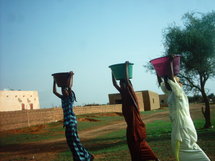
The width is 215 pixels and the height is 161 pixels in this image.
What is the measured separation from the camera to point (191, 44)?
15484mm

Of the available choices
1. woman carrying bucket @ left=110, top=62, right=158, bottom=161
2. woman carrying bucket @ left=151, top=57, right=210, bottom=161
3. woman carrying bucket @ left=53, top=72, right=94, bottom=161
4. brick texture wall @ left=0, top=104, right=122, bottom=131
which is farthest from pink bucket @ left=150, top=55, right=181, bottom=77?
brick texture wall @ left=0, top=104, right=122, bottom=131

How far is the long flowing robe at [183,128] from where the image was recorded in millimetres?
5023

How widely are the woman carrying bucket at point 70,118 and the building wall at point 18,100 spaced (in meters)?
30.8

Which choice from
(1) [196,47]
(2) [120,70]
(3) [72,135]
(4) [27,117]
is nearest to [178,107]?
(2) [120,70]

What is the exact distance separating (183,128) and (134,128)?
1.00 metres

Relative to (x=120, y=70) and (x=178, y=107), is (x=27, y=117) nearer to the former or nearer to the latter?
(x=120, y=70)

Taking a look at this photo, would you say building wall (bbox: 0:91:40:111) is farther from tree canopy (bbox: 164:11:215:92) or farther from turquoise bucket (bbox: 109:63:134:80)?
turquoise bucket (bbox: 109:63:134:80)

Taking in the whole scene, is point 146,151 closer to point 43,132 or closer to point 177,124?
point 177,124

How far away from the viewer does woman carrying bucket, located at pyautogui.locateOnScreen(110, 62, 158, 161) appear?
218 inches

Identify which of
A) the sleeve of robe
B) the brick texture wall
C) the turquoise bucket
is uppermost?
the turquoise bucket

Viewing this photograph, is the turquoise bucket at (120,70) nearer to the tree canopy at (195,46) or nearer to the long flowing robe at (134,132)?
the long flowing robe at (134,132)

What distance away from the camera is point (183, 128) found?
5164mm

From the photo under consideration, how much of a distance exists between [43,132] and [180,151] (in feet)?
62.6

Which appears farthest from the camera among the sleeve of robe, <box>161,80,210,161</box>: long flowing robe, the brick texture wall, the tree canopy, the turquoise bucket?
the brick texture wall
